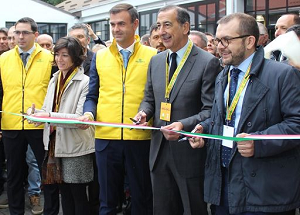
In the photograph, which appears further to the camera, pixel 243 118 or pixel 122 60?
pixel 122 60

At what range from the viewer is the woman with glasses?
14.5ft

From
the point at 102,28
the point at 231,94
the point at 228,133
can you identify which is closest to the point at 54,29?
the point at 102,28

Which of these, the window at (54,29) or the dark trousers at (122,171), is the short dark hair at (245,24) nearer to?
the dark trousers at (122,171)

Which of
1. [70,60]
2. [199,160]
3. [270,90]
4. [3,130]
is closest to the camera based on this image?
[270,90]

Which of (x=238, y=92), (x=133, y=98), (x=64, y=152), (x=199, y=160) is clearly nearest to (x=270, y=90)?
(x=238, y=92)

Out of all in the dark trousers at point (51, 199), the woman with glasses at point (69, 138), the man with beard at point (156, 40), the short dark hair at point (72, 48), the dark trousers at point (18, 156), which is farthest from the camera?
the man with beard at point (156, 40)

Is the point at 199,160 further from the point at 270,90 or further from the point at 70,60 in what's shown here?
the point at 70,60

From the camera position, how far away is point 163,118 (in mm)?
3816

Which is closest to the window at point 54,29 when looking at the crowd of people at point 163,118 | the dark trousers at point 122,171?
the crowd of people at point 163,118

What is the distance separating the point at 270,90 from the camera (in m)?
2.93

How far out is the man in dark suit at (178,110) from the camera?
12.2 ft

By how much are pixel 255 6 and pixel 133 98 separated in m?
10.5

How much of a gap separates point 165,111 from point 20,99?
83.5 inches

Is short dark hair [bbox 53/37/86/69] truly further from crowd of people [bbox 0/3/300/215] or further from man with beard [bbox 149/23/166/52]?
man with beard [bbox 149/23/166/52]
